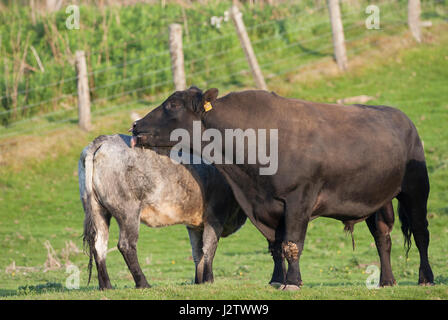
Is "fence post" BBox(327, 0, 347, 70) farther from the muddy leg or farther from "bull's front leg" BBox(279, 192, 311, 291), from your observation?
"bull's front leg" BBox(279, 192, 311, 291)

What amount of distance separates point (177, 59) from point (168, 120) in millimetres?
9216

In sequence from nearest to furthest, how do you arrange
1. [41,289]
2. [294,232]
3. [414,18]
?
[294,232], [41,289], [414,18]

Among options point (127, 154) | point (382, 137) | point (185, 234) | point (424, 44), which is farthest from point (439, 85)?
point (127, 154)

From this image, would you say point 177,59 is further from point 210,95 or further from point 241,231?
point 210,95

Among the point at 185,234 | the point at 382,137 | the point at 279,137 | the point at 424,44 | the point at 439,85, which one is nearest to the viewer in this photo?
the point at 279,137

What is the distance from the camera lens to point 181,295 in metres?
8.02

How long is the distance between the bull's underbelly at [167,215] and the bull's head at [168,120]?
32.9 inches

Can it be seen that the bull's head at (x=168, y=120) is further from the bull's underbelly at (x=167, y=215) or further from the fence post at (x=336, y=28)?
the fence post at (x=336, y=28)

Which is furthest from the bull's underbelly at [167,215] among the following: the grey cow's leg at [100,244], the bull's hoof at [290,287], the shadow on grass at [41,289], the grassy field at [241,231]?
the bull's hoof at [290,287]

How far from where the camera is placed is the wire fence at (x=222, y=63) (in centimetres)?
1894

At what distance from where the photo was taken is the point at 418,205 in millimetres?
9445

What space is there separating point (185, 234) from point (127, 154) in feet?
20.3

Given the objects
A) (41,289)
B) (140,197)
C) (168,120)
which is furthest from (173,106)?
(41,289)
